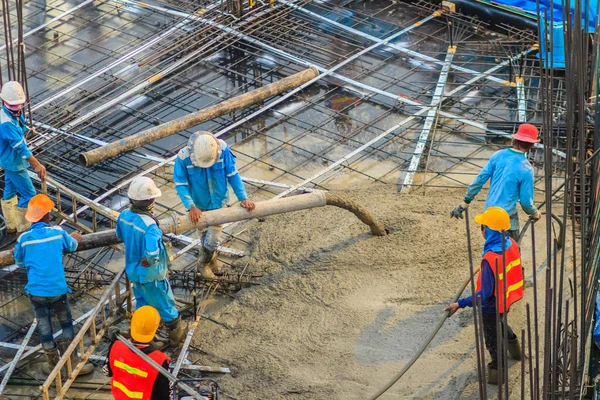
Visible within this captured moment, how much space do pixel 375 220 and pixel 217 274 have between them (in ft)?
6.21

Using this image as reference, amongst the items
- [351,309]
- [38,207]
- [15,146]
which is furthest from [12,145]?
[351,309]

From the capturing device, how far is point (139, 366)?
8.60 m

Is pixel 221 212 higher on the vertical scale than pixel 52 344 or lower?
higher

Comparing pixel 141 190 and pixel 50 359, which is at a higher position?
pixel 141 190

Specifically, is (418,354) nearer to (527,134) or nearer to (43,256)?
(527,134)

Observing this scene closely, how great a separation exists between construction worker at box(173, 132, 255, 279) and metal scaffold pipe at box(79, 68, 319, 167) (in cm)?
206

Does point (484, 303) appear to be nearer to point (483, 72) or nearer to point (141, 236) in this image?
point (141, 236)

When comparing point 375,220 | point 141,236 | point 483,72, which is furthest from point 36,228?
point 483,72

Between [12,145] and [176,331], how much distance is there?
292 cm

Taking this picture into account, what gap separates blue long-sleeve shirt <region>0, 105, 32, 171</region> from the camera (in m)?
11.6

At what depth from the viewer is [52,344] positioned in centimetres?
1041

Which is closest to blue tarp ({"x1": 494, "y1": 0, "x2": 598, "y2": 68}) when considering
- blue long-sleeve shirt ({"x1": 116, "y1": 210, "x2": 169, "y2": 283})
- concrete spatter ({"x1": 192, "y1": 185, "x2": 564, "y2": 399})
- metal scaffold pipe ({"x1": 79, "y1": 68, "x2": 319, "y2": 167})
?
metal scaffold pipe ({"x1": 79, "y1": 68, "x2": 319, "y2": 167})

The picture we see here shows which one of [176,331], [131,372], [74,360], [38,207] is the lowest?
[74,360]

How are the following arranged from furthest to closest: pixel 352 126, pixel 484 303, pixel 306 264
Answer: pixel 352 126 → pixel 306 264 → pixel 484 303
